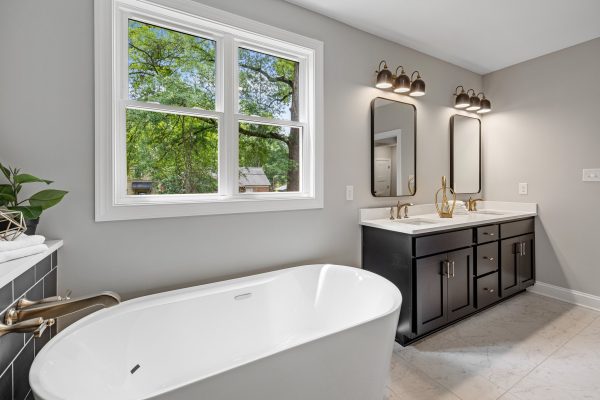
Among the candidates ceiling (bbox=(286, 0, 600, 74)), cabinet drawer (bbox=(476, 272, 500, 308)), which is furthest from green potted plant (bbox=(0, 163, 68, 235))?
cabinet drawer (bbox=(476, 272, 500, 308))

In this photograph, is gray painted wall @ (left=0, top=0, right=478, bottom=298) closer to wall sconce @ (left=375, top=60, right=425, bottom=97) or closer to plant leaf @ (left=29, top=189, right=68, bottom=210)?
wall sconce @ (left=375, top=60, right=425, bottom=97)

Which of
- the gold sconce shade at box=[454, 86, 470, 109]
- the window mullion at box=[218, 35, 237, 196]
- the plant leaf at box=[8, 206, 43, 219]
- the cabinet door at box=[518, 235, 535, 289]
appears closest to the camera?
the plant leaf at box=[8, 206, 43, 219]

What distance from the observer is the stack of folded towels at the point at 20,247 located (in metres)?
1.06

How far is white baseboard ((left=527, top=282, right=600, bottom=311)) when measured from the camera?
108 inches

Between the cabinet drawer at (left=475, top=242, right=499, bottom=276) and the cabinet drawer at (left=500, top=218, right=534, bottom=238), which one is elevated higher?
the cabinet drawer at (left=500, top=218, right=534, bottom=238)

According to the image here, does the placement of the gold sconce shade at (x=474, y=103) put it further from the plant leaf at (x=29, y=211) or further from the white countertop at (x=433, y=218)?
the plant leaf at (x=29, y=211)

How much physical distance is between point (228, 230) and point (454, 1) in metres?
2.28

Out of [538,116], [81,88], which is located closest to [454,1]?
[538,116]

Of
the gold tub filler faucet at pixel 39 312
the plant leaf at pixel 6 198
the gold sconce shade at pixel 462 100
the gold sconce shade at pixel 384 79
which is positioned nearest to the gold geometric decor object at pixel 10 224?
the plant leaf at pixel 6 198

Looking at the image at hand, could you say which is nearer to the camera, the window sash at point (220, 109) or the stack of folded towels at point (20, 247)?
the stack of folded towels at point (20, 247)

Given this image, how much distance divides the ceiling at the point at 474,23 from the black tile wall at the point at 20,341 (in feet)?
7.35

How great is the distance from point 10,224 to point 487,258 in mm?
3155

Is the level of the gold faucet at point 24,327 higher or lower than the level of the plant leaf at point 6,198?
lower

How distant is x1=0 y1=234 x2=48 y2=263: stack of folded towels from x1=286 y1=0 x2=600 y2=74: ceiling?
213cm
